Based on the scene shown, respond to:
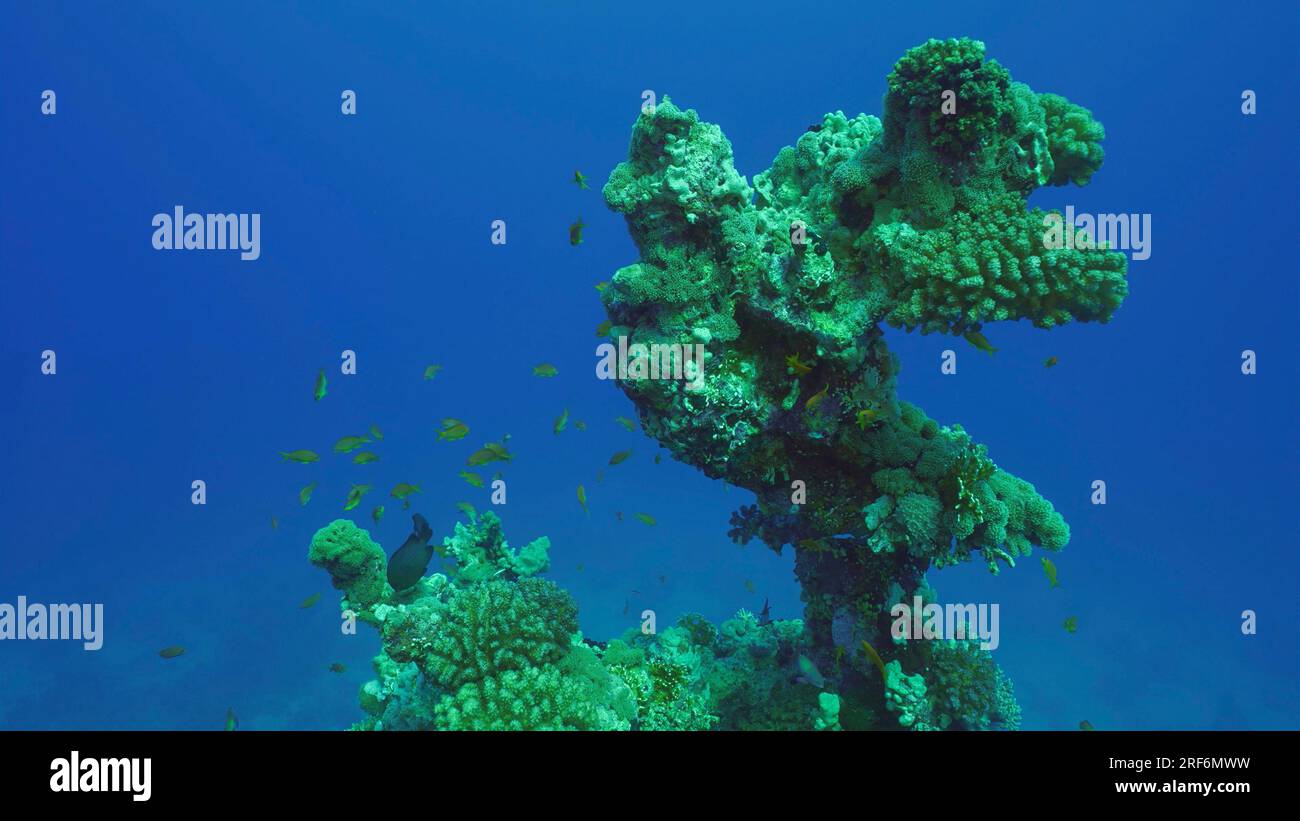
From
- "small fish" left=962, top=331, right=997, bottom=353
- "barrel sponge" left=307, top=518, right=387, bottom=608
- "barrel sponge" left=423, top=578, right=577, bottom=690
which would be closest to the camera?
"barrel sponge" left=423, top=578, right=577, bottom=690

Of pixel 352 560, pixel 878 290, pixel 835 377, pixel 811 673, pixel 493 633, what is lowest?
pixel 811 673

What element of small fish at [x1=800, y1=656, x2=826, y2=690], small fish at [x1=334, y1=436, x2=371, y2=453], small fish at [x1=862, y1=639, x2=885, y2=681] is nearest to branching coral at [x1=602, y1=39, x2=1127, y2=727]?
small fish at [x1=862, y1=639, x2=885, y2=681]

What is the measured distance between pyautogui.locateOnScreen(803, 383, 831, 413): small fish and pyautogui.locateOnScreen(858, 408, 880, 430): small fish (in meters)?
0.38

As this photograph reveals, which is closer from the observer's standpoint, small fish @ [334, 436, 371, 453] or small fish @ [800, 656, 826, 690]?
small fish @ [800, 656, 826, 690]

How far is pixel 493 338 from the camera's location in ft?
313

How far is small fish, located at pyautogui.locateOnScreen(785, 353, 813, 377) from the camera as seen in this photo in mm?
6090

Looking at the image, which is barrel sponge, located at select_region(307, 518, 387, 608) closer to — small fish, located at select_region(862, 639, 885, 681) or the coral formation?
the coral formation

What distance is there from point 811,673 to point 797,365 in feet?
10.3

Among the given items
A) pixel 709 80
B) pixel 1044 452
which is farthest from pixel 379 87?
pixel 1044 452

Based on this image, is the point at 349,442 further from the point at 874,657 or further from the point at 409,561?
the point at 874,657

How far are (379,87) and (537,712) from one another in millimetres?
91572

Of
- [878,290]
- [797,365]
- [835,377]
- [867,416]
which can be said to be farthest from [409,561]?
[878,290]
